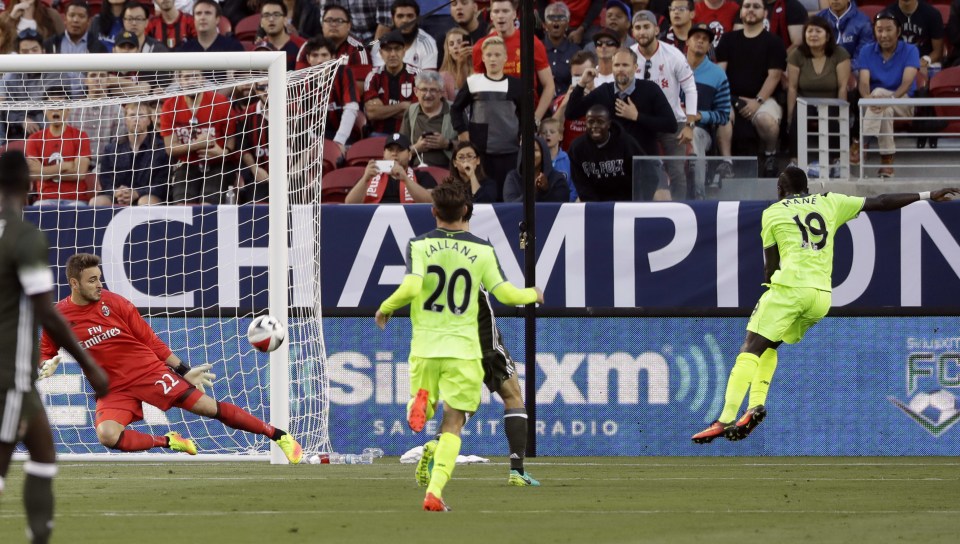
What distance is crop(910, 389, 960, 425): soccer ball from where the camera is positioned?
13.1m

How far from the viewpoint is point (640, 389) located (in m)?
13.3

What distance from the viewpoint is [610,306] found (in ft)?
Answer: 44.0

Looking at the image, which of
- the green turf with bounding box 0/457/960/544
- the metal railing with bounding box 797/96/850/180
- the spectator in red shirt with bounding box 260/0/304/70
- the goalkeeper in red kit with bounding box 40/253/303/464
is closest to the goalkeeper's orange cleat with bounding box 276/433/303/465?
the goalkeeper in red kit with bounding box 40/253/303/464

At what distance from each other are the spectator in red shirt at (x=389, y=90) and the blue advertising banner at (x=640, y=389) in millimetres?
2912

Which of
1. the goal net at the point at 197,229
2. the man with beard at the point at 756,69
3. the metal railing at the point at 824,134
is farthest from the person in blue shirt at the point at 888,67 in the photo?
the goal net at the point at 197,229

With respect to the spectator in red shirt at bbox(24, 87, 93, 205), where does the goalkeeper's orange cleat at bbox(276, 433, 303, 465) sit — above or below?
below

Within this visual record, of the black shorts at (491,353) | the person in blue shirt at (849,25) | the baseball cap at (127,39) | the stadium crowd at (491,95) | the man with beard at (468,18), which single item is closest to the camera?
the black shorts at (491,353)

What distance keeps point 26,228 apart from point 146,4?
12610 millimetres

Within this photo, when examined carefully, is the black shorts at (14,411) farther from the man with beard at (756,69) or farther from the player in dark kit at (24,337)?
the man with beard at (756,69)

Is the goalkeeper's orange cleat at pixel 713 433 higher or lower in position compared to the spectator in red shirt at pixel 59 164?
lower

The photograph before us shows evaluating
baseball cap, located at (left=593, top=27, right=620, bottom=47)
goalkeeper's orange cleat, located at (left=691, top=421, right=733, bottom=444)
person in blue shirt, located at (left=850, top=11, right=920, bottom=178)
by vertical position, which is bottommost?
goalkeeper's orange cleat, located at (left=691, top=421, right=733, bottom=444)

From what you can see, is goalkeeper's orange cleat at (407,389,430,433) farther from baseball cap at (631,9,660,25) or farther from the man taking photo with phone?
baseball cap at (631,9,660,25)

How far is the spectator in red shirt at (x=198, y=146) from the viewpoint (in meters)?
13.8

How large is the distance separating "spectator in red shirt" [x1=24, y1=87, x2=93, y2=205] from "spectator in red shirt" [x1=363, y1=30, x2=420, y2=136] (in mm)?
3003
